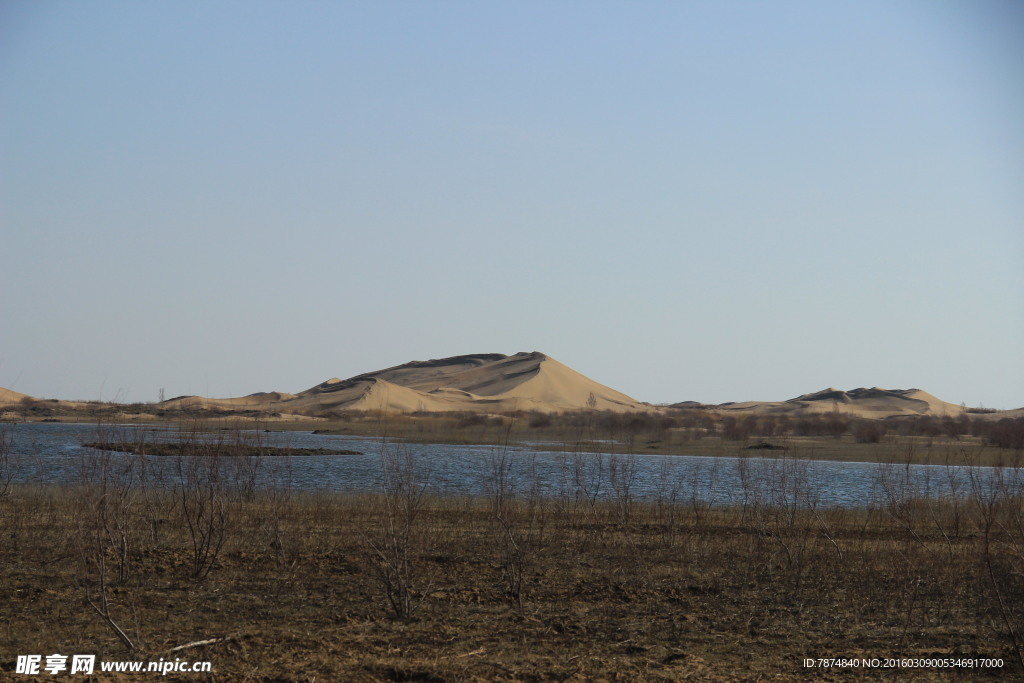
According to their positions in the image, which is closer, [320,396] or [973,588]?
[973,588]

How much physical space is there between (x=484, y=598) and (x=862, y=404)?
582 ft

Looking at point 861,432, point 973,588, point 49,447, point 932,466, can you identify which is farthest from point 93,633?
point 861,432

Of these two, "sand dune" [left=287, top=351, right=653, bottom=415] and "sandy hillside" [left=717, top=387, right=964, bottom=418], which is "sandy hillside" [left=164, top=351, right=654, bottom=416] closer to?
"sand dune" [left=287, top=351, right=653, bottom=415]

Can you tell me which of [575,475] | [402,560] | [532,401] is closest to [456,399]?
[532,401]

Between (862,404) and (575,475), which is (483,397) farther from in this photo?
(575,475)

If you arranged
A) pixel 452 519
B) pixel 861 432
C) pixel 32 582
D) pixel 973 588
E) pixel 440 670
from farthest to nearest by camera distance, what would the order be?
pixel 861 432 → pixel 452 519 → pixel 973 588 → pixel 32 582 → pixel 440 670

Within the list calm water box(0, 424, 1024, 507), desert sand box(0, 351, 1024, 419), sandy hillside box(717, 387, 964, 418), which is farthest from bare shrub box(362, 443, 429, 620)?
sandy hillside box(717, 387, 964, 418)

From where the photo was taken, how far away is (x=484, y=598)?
39.2 ft

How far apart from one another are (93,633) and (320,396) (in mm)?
173226

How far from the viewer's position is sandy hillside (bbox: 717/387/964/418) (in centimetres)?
15912

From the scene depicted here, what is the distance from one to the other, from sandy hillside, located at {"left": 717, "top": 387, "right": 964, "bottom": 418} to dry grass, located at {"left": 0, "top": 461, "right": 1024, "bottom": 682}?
472 ft

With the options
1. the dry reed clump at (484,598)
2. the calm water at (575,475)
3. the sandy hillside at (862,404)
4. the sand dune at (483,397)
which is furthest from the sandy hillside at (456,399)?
the dry reed clump at (484,598)

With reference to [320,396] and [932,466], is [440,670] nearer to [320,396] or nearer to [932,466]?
[932,466]

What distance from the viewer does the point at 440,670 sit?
841 cm
